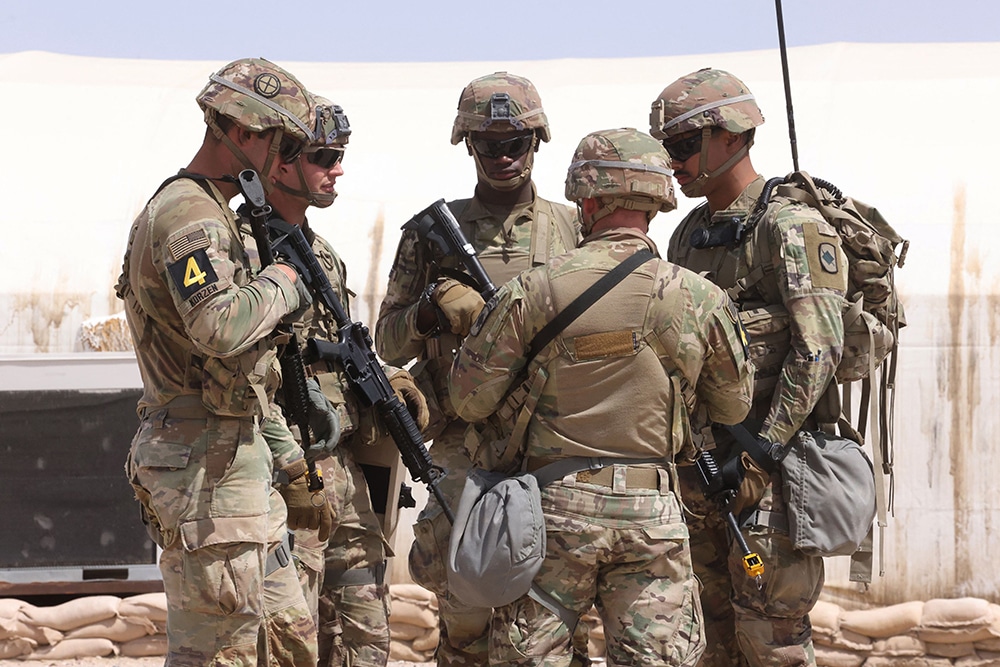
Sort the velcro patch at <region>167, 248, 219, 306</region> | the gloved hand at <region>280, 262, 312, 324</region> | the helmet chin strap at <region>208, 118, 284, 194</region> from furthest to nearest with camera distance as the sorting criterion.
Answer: the helmet chin strap at <region>208, 118, 284, 194</region>, the gloved hand at <region>280, 262, 312, 324</region>, the velcro patch at <region>167, 248, 219, 306</region>

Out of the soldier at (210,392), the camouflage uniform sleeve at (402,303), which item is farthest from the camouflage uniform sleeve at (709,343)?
the camouflage uniform sleeve at (402,303)

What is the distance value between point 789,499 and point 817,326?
59 cm

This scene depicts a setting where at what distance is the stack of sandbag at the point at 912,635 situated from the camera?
6.10m

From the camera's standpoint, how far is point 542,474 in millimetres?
3500

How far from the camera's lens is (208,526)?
11.4 feet

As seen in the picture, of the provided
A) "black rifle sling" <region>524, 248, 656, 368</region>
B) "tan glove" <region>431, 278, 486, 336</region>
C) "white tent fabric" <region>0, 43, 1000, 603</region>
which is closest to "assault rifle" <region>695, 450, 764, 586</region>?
"tan glove" <region>431, 278, 486, 336</region>

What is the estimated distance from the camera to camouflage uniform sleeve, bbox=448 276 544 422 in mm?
3473

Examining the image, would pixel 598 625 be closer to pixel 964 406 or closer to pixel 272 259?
pixel 964 406

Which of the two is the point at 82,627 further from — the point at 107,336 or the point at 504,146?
the point at 504,146

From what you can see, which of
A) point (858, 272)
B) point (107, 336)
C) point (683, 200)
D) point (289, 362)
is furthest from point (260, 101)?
point (683, 200)

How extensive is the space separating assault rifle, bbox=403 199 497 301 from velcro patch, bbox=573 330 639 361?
1036 millimetres

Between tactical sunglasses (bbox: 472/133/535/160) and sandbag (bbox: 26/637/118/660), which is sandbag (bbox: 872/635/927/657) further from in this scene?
sandbag (bbox: 26/637/118/660)

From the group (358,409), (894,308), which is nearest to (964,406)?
(894,308)

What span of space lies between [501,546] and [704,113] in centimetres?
193
